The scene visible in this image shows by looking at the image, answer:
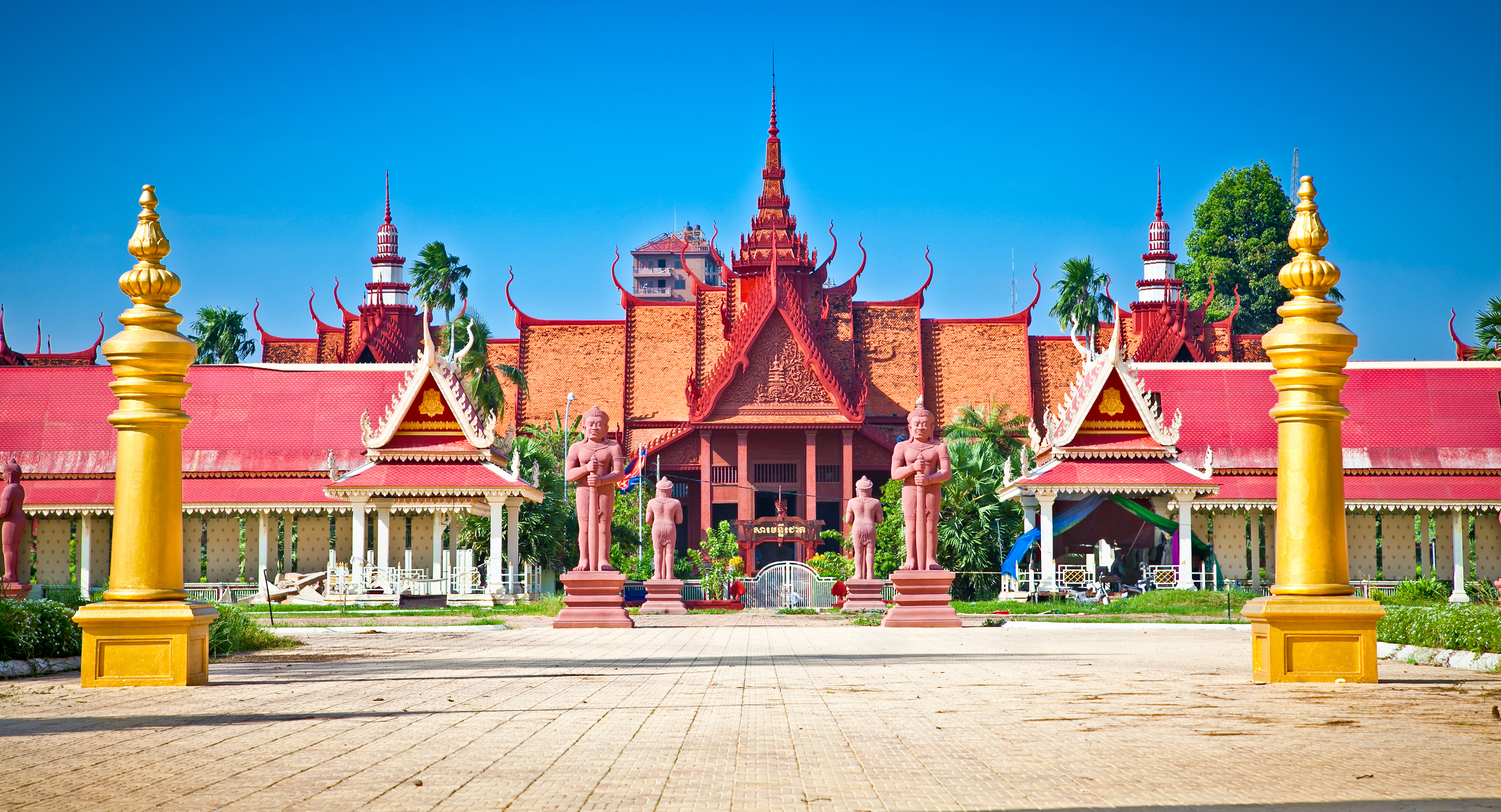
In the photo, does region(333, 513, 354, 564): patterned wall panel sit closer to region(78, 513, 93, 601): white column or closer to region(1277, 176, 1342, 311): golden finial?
region(78, 513, 93, 601): white column

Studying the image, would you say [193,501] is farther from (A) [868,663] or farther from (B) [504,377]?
(A) [868,663]

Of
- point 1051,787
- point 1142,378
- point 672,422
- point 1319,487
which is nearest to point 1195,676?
point 1319,487

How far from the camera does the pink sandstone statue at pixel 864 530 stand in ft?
73.0

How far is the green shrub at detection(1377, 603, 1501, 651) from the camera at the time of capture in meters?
10.6

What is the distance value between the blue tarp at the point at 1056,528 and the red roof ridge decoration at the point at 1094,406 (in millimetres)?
1338

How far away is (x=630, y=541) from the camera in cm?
3716

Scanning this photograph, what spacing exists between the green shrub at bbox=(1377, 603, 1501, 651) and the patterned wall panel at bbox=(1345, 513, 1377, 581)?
20479mm

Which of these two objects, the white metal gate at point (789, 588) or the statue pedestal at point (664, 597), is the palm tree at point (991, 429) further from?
the statue pedestal at point (664, 597)

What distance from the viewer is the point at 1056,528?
30703 millimetres

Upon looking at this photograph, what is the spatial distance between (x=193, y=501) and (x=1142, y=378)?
22.7m

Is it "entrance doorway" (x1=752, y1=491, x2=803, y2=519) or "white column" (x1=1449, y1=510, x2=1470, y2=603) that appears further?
"entrance doorway" (x1=752, y1=491, x2=803, y2=519)

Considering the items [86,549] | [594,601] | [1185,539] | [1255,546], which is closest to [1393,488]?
[1255,546]

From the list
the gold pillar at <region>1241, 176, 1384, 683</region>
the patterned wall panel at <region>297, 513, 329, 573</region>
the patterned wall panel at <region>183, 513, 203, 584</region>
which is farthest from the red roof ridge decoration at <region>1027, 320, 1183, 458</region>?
the gold pillar at <region>1241, 176, 1384, 683</region>

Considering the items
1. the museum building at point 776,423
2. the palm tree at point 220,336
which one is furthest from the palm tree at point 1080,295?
the palm tree at point 220,336
